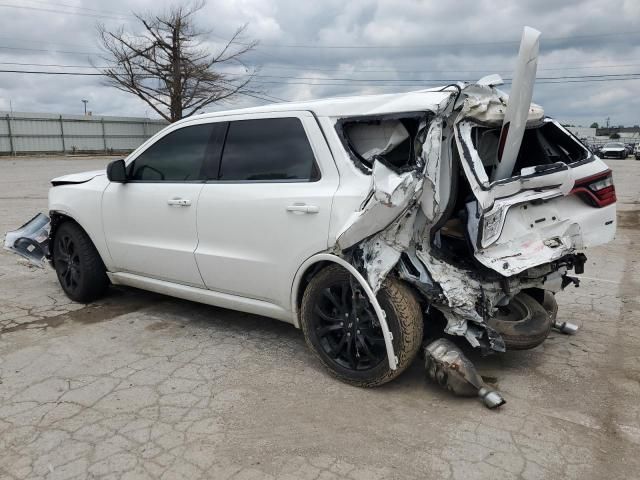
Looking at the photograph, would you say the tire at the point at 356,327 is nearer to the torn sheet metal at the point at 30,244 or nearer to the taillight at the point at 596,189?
the taillight at the point at 596,189

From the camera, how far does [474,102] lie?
3289mm

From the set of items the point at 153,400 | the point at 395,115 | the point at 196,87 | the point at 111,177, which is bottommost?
the point at 153,400

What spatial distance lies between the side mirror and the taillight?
11.4ft

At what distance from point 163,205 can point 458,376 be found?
2.59 meters

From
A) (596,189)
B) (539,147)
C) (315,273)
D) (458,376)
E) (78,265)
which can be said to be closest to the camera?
(458,376)

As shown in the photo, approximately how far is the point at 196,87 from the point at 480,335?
1422 inches

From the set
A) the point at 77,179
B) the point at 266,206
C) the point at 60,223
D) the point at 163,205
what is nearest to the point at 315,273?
the point at 266,206

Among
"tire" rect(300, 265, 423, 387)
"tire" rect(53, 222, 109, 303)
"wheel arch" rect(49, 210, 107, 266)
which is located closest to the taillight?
"tire" rect(300, 265, 423, 387)

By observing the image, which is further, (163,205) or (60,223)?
(60,223)

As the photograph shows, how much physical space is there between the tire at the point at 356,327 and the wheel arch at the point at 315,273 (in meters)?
0.05

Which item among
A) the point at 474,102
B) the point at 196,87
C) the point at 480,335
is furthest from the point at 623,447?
the point at 196,87

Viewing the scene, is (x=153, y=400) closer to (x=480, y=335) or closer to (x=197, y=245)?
(x=197, y=245)

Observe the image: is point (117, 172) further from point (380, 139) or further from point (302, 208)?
point (380, 139)

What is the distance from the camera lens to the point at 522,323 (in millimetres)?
3643
